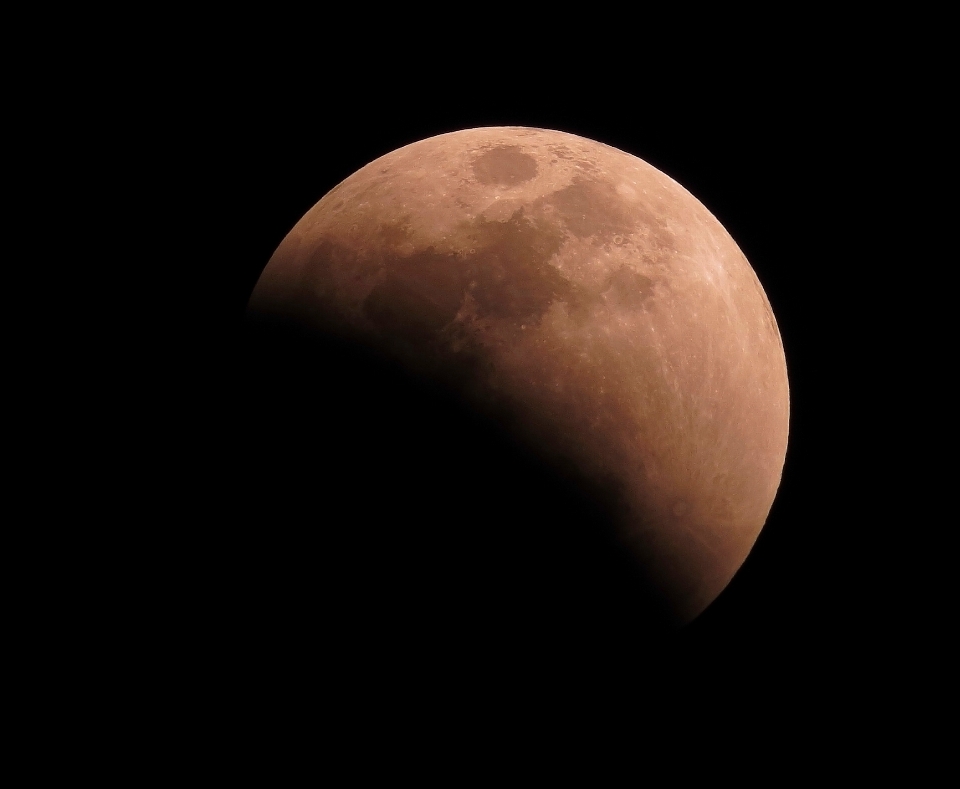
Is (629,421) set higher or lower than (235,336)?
higher

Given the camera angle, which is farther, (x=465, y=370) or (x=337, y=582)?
(x=337, y=582)

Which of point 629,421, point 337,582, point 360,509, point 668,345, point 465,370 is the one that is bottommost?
point 337,582

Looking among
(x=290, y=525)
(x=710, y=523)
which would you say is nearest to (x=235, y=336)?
(x=290, y=525)

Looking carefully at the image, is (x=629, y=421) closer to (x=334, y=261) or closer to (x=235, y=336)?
(x=334, y=261)

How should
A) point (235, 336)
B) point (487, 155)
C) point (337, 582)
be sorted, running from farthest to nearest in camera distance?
point (235, 336) → point (487, 155) → point (337, 582)

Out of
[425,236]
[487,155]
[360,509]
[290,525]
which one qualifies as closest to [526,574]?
[360,509]

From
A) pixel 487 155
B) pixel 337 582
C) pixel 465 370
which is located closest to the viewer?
pixel 465 370
